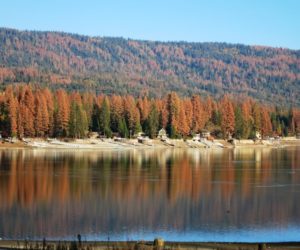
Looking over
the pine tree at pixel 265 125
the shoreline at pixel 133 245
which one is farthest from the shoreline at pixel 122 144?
the shoreline at pixel 133 245

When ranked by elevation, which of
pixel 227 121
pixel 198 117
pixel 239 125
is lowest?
pixel 239 125

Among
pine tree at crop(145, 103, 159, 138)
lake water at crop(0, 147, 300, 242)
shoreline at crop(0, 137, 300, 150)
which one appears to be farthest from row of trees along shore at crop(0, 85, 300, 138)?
lake water at crop(0, 147, 300, 242)

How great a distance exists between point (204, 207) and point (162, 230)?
8876mm

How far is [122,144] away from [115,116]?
12029mm

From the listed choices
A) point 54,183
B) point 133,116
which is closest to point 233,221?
point 54,183


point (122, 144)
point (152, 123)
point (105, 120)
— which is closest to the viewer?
point (122, 144)

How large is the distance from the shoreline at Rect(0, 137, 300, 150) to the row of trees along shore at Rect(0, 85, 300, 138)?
7.33 feet

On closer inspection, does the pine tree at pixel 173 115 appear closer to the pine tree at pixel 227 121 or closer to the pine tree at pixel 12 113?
the pine tree at pixel 227 121

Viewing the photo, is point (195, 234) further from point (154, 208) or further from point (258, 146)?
point (258, 146)

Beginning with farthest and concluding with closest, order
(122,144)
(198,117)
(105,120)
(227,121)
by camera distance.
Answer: (227,121)
(198,117)
(105,120)
(122,144)

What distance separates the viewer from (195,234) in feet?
112

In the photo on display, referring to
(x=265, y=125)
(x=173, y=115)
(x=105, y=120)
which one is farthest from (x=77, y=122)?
(x=265, y=125)

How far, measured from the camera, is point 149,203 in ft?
149

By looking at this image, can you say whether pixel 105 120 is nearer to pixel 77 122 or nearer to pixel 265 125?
pixel 77 122
